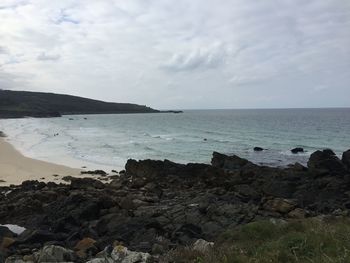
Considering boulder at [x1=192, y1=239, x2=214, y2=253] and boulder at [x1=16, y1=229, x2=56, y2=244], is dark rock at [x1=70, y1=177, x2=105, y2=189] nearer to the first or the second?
boulder at [x1=16, y1=229, x2=56, y2=244]

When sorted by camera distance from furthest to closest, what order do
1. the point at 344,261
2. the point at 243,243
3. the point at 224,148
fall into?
1. the point at 224,148
2. the point at 243,243
3. the point at 344,261

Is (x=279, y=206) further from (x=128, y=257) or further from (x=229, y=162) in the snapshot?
(x=229, y=162)

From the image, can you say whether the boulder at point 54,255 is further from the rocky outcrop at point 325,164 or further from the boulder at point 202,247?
the rocky outcrop at point 325,164

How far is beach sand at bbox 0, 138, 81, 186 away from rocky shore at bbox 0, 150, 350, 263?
10.9 ft

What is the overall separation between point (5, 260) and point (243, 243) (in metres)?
4.83

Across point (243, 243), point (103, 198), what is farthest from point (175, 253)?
point (103, 198)

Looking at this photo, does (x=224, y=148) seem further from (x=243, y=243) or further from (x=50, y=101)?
(x=50, y=101)

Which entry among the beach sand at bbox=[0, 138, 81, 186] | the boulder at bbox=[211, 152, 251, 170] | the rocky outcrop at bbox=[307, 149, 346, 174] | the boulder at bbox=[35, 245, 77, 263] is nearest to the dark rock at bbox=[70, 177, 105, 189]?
A: the beach sand at bbox=[0, 138, 81, 186]

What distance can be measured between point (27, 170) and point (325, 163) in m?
18.0

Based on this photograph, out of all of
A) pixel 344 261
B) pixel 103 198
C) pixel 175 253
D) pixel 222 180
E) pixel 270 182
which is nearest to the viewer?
pixel 344 261

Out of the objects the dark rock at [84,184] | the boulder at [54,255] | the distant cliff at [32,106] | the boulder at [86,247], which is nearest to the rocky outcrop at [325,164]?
the dark rock at [84,184]

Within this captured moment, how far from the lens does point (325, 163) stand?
952 inches

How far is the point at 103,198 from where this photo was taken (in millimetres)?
15391

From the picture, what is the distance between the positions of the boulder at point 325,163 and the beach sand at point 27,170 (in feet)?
44.9
